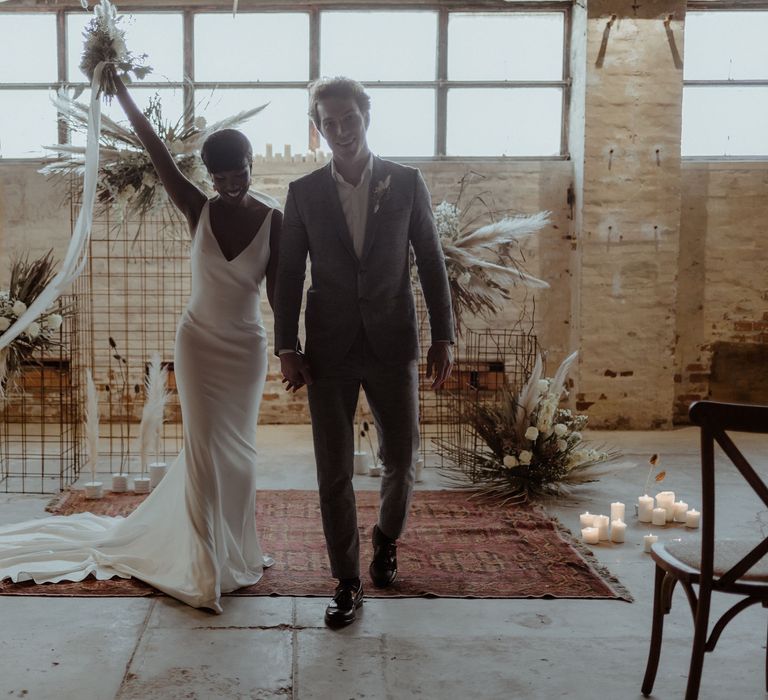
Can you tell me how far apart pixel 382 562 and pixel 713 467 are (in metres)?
1.59

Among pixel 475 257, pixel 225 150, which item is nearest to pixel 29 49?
pixel 475 257

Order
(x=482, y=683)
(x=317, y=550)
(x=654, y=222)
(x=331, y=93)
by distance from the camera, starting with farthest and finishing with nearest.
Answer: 1. (x=654, y=222)
2. (x=317, y=550)
3. (x=331, y=93)
4. (x=482, y=683)

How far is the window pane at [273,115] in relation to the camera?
762 centimetres

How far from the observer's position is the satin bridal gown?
312 centimetres

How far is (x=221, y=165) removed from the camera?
310 centimetres

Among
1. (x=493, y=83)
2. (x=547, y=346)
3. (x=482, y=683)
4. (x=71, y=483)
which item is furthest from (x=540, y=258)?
(x=482, y=683)

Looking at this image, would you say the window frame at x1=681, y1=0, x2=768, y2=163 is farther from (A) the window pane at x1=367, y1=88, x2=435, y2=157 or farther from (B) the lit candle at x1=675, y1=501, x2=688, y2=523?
(B) the lit candle at x1=675, y1=501, x2=688, y2=523

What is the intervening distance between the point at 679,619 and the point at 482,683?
3.12 feet

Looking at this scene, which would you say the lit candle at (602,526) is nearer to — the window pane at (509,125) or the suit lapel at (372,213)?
the suit lapel at (372,213)


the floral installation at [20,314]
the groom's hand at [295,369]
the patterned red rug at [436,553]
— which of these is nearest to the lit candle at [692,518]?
the patterned red rug at [436,553]

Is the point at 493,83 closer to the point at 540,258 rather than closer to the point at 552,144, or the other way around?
the point at 552,144

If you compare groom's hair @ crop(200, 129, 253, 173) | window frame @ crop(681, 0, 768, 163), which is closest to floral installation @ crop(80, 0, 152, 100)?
groom's hair @ crop(200, 129, 253, 173)

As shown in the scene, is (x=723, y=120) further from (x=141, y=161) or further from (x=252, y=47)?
(x=141, y=161)

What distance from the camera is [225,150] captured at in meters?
3.08
